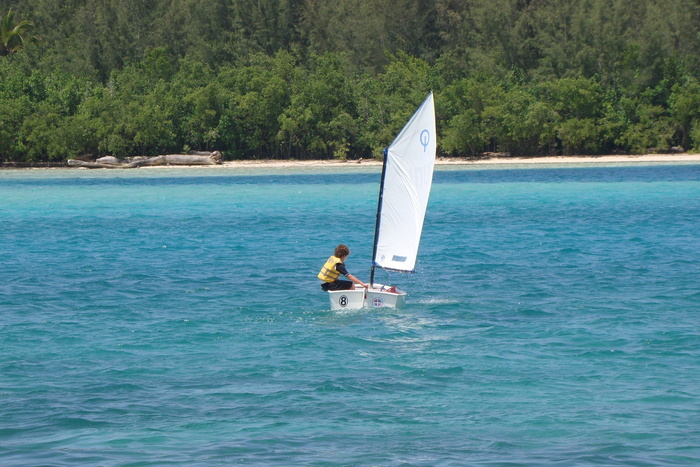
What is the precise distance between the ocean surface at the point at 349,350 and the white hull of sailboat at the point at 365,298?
0.58 feet

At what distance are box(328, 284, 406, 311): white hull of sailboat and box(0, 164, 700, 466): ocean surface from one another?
18cm

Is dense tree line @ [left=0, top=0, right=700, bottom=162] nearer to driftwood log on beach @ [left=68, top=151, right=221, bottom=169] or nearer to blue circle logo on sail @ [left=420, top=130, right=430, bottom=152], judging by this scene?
driftwood log on beach @ [left=68, top=151, right=221, bottom=169]

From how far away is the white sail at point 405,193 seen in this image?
1719 cm

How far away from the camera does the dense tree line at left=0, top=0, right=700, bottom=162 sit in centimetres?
6731

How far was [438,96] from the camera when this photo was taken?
71.8m

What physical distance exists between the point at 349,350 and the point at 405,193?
4.15 metres

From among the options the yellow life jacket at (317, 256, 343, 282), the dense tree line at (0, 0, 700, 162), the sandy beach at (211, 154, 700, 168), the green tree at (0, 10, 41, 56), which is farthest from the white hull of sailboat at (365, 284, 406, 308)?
the green tree at (0, 10, 41, 56)

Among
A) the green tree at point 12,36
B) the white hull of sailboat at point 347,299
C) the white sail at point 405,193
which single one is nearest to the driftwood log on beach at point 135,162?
the green tree at point 12,36

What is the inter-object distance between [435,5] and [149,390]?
76.2m

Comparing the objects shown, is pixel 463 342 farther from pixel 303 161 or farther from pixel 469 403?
pixel 303 161

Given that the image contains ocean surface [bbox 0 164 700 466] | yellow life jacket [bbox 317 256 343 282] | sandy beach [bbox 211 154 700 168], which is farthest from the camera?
sandy beach [bbox 211 154 700 168]

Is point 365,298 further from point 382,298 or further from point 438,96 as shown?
point 438,96

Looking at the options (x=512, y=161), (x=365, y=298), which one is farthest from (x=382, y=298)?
(x=512, y=161)

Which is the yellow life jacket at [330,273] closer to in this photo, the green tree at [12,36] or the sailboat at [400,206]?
the sailboat at [400,206]
